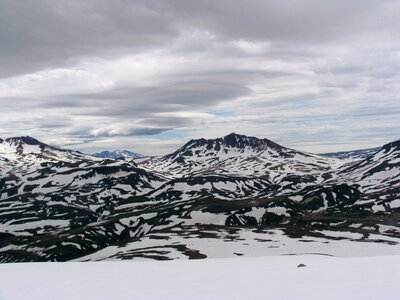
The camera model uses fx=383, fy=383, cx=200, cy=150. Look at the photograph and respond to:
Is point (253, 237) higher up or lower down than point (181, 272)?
lower down

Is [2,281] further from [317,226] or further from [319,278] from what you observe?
[317,226]

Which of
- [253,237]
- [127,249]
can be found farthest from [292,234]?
[127,249]

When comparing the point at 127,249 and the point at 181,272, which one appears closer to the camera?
the point at 181,272

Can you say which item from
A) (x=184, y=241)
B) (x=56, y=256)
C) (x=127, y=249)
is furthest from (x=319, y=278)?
(x=56, y=256)

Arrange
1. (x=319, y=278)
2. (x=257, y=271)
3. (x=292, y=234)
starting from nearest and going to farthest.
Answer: (x=319, y=278), (x=257, y=271), (x=292, y=234)

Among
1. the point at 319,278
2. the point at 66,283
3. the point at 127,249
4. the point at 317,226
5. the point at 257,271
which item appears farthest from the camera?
the point at 317,226

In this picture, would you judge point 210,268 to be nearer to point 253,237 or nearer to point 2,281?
point 2,281

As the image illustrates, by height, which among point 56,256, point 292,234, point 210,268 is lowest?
point 56,256
